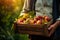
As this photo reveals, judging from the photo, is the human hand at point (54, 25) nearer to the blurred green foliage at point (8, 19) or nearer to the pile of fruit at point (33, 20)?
the pile of fruit at point (33, 20)

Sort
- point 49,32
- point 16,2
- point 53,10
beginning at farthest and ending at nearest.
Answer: point 16,2 < point 53,10 < point 49,32

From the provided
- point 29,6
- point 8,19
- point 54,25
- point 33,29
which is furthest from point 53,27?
point 8,19

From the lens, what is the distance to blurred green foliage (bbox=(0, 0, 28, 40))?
93.0 inches

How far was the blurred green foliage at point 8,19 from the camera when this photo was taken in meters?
2.36

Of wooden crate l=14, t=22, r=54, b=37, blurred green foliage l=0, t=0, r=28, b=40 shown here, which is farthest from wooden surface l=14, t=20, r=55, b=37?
blurred green foliage l=0, t=0, r=28, b=40

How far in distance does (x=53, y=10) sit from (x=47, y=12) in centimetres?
7

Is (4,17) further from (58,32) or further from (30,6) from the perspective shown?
(58,32)

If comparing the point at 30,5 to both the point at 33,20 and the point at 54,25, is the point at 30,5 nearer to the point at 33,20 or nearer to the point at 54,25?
the point at 33,20

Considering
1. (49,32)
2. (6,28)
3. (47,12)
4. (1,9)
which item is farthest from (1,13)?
(49,32)

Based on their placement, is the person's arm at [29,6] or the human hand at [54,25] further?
the person's arm at [29,6]

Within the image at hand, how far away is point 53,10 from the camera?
192cm

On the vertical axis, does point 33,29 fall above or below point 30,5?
below

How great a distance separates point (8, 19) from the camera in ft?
7.91

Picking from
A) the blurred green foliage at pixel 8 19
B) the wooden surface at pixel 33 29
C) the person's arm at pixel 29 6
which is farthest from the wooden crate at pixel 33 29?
the blurred green foliage at pixel 8 19
